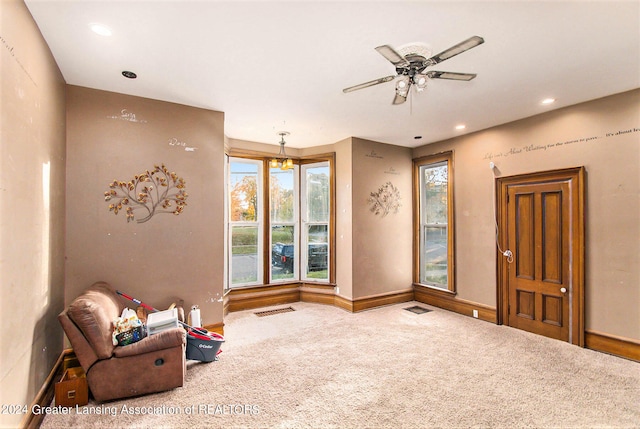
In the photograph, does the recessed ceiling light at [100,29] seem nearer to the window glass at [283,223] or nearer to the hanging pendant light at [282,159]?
the hanging pendant light at [282,159]

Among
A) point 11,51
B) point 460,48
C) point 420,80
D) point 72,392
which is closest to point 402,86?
point 420,80

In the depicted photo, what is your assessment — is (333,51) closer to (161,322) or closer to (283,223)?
(161,322)

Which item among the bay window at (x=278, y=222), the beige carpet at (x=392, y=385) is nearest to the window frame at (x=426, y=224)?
the beige carpet at (x=392, y=385)

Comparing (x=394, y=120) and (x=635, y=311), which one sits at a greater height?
(x=394, y=120)

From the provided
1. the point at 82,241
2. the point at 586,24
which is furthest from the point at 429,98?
the point at 82,241

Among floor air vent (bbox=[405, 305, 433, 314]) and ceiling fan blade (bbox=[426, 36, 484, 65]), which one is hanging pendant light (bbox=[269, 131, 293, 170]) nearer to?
ceiling fan blade (bbox=[426, 36, 484, 65])

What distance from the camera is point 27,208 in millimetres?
2139

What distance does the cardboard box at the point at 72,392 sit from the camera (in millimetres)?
2408

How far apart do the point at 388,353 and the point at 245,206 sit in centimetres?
331

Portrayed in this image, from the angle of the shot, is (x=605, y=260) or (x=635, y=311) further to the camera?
(x=605, y=260)

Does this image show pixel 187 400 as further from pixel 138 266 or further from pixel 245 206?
pixel 245 206

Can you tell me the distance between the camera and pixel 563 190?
3.76 metres

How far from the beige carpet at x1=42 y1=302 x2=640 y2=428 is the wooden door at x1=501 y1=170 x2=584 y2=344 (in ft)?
0.87

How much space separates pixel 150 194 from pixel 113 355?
5.51 feet
